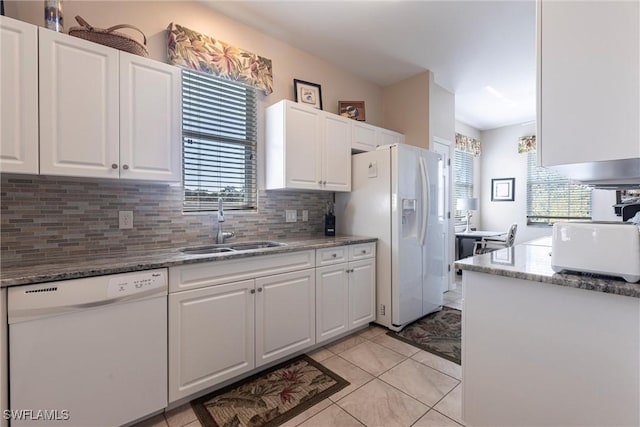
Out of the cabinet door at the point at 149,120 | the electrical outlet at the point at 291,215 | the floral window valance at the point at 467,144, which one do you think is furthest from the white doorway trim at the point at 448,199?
the cabinet door at the point at 149,120

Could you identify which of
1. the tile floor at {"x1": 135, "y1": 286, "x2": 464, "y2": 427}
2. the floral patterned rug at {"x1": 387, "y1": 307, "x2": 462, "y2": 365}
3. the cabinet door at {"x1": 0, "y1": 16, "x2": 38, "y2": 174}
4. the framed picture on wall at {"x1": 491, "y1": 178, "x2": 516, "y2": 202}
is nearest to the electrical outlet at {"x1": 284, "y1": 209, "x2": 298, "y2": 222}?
the tile floor at {"x1": 135, "y1": 286, "x2": 464, "y2": 427}

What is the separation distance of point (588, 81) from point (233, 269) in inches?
76.2

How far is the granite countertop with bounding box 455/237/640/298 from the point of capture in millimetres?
1006

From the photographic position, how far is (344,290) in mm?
2498

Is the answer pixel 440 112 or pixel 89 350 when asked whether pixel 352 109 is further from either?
pixel 89 350

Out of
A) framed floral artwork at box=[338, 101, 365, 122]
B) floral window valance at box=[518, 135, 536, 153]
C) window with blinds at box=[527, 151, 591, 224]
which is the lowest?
window with blinds at box=[527, 151, 591, 224]

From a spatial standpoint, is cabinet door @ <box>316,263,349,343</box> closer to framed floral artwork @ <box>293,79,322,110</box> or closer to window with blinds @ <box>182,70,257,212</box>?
window with blinds @ <box>182,70,257,212</box>

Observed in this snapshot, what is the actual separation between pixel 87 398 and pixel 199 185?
4.90ft

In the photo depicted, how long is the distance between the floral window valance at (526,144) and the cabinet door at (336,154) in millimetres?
4536

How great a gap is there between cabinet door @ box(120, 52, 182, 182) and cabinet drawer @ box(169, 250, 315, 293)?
641 millimetres

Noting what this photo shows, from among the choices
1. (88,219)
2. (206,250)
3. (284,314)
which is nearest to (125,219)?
(88,219)

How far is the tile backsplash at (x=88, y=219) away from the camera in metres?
1.58

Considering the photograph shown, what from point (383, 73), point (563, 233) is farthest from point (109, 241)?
point (383, 73)

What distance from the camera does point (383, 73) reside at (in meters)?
3.52
